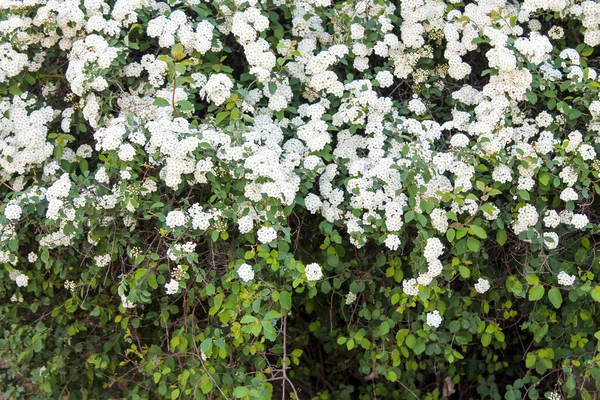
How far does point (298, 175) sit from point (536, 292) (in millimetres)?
1037

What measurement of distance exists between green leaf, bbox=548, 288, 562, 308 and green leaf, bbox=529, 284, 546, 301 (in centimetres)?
4

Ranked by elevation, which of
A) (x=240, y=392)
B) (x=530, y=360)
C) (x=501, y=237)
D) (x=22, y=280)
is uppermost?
(x=501, y=237)

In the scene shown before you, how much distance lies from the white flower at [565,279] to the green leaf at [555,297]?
4cm

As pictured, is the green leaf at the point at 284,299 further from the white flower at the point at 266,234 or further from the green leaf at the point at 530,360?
the green leaf at the point at 530,360

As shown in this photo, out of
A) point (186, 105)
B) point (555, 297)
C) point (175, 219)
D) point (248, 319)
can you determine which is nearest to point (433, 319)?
point (555, 297)

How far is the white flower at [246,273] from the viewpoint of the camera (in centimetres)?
305

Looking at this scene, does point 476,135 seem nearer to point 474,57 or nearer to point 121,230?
point 474,57

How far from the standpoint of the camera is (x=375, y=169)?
315 centimetres

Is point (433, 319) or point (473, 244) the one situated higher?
point (473, 244)

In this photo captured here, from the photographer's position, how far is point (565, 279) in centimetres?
316

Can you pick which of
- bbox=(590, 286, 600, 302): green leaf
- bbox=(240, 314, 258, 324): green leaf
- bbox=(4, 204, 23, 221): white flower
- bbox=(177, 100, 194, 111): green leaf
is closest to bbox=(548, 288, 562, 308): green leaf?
bbox=(590, 286, 600, 302): green leaf

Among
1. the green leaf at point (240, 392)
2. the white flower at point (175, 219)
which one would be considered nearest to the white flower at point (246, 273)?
the white flower at point (175, 219)

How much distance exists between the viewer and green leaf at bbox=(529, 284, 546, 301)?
3.15 metres

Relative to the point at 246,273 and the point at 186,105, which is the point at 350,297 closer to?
the point at 246,273
